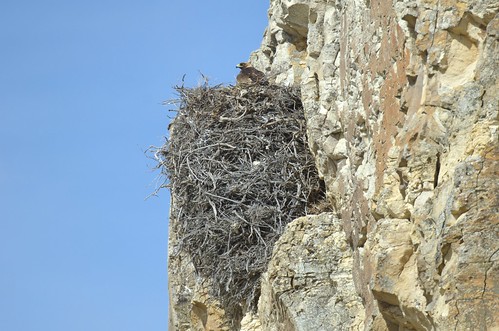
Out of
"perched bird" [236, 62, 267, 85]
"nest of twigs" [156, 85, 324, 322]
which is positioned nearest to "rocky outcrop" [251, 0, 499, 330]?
"nest of twigs" [156, 85, 324, 322]

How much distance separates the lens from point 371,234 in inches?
329

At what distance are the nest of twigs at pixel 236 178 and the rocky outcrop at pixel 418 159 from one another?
1.07 m

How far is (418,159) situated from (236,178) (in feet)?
13.8

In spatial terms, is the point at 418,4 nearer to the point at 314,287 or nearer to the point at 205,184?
the point at 314,287

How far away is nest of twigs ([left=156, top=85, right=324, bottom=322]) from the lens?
1116cm

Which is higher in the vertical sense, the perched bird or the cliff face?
the perched bird

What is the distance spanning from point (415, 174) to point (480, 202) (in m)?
0.94

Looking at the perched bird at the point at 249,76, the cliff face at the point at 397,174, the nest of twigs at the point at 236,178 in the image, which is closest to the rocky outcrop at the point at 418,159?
the cliff face at the point at 397,174

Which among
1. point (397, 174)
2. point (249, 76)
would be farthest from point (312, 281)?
point (249, 76)

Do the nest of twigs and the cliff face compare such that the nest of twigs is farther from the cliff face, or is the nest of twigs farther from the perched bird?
the cliff face

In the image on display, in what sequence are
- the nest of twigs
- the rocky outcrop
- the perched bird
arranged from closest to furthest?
1. the rocky outcrop
2. the nest of twigs
3. the perched bird

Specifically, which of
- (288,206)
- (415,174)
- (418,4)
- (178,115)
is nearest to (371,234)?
(415,174)

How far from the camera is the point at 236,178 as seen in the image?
1167cm

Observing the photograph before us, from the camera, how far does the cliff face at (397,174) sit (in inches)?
267
